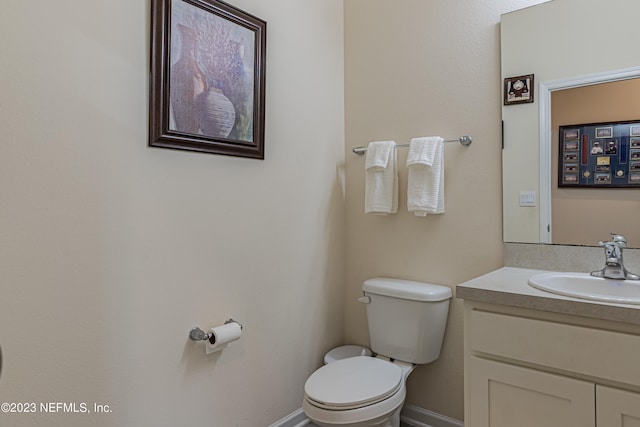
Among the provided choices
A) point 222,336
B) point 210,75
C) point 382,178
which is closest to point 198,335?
point 222,336

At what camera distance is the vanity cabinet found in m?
1.08

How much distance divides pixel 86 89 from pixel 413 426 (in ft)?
6.56

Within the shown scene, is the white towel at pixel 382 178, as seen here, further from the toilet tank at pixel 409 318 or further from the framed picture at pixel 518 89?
the framed picture at pixel 518 89

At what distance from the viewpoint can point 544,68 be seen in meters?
1.64

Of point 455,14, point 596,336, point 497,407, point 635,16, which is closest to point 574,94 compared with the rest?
point 635,16

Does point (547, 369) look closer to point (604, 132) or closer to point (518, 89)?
point (604, 132)

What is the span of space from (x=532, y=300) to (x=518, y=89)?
948mm

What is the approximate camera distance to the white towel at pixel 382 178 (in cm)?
196

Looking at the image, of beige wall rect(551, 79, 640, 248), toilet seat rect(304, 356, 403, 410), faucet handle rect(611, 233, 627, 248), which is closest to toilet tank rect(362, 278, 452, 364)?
toilet seat rect(304, 356, 403, 410)

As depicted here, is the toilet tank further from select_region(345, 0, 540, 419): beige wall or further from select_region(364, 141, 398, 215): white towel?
select_region(364, 141, 398, 215): white towel

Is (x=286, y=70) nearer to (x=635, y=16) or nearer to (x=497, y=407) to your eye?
(x=635, y=16)

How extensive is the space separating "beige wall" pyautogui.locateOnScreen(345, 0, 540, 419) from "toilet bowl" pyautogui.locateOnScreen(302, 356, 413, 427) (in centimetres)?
46

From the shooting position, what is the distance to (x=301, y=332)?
1.98 metres

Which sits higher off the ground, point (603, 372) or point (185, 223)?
point (185, 223)
